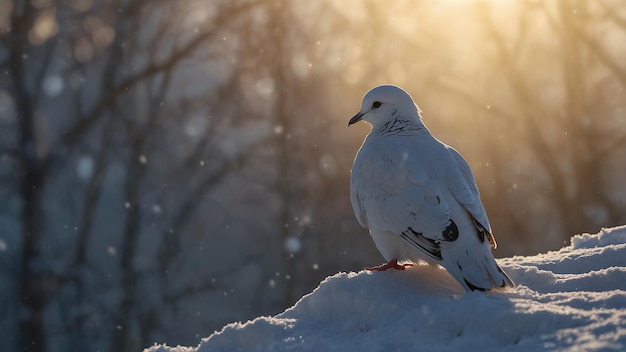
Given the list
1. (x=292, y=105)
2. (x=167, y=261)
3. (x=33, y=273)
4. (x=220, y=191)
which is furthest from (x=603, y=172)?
(x=33, y=273)

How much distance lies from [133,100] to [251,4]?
113 inches

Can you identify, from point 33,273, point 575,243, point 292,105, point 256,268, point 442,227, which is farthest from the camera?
point 292,105

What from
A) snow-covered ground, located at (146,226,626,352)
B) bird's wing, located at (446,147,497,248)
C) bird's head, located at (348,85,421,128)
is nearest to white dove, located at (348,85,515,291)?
bird's wing, located at (446,147,497,248)

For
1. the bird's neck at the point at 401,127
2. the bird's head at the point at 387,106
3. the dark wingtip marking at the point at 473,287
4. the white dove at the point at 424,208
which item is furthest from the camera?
the bird's head at the point at 387,106

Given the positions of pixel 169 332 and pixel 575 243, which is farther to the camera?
pixel 169 332

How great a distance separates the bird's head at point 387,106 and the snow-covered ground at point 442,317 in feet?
3.97

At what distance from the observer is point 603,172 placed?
42.0ft

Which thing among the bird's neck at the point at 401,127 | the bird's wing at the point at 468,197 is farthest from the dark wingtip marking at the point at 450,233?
the bird's neck at the point at 401,127

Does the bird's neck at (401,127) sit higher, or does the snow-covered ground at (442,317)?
the bird's neck at (401,127)

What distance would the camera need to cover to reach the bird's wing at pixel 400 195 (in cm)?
348

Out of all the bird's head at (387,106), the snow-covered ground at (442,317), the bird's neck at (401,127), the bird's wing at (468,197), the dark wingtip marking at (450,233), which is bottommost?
the snow-covered ground at (442,317)

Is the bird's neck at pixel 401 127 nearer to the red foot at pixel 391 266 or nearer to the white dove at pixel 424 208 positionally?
the white dove at pixel 424 208

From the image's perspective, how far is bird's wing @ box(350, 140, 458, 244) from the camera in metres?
3.48

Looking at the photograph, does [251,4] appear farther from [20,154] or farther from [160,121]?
[20,154]
